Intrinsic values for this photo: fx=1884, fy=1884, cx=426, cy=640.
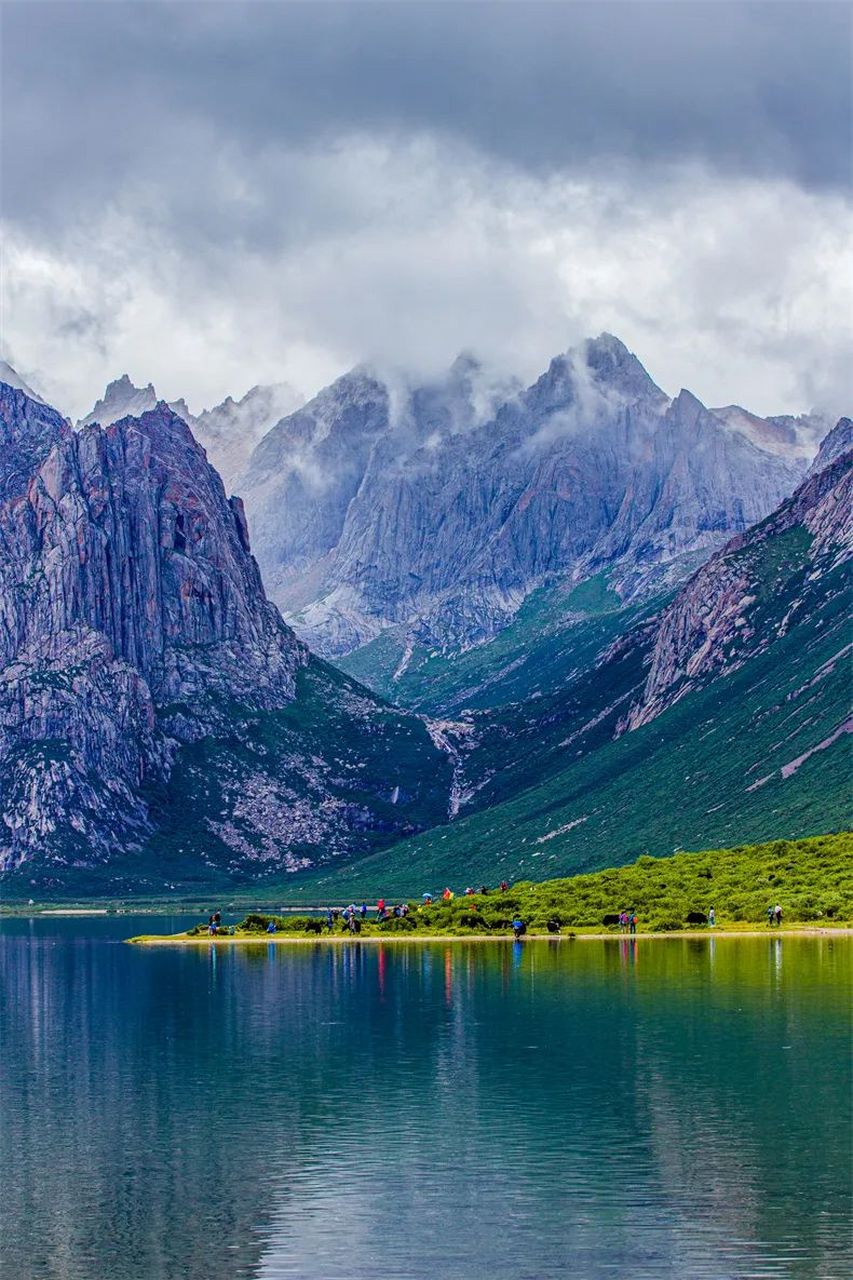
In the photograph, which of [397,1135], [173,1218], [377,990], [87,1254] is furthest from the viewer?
[377,990]

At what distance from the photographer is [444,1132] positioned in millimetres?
86125

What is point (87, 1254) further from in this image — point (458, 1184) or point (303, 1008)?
point (303, 1008)

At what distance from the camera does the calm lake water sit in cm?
6612

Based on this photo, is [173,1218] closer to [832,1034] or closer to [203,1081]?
[203,1081]

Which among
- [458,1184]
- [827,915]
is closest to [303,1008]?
[458,1184]

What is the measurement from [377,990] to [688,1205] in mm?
81082

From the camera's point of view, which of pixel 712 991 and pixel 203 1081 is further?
pixel 712 991

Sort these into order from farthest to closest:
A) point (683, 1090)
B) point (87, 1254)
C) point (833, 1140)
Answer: point (683, 1090) → point (833, 1140) → point (87, 1254)

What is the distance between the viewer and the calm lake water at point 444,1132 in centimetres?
6612

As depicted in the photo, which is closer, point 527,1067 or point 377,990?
point 527,1067

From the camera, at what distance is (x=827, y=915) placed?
198 metres

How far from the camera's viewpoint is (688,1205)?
70.6 m

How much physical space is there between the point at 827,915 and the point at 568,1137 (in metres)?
121

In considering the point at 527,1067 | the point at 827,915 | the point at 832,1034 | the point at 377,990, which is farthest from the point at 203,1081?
the point at 827,915
